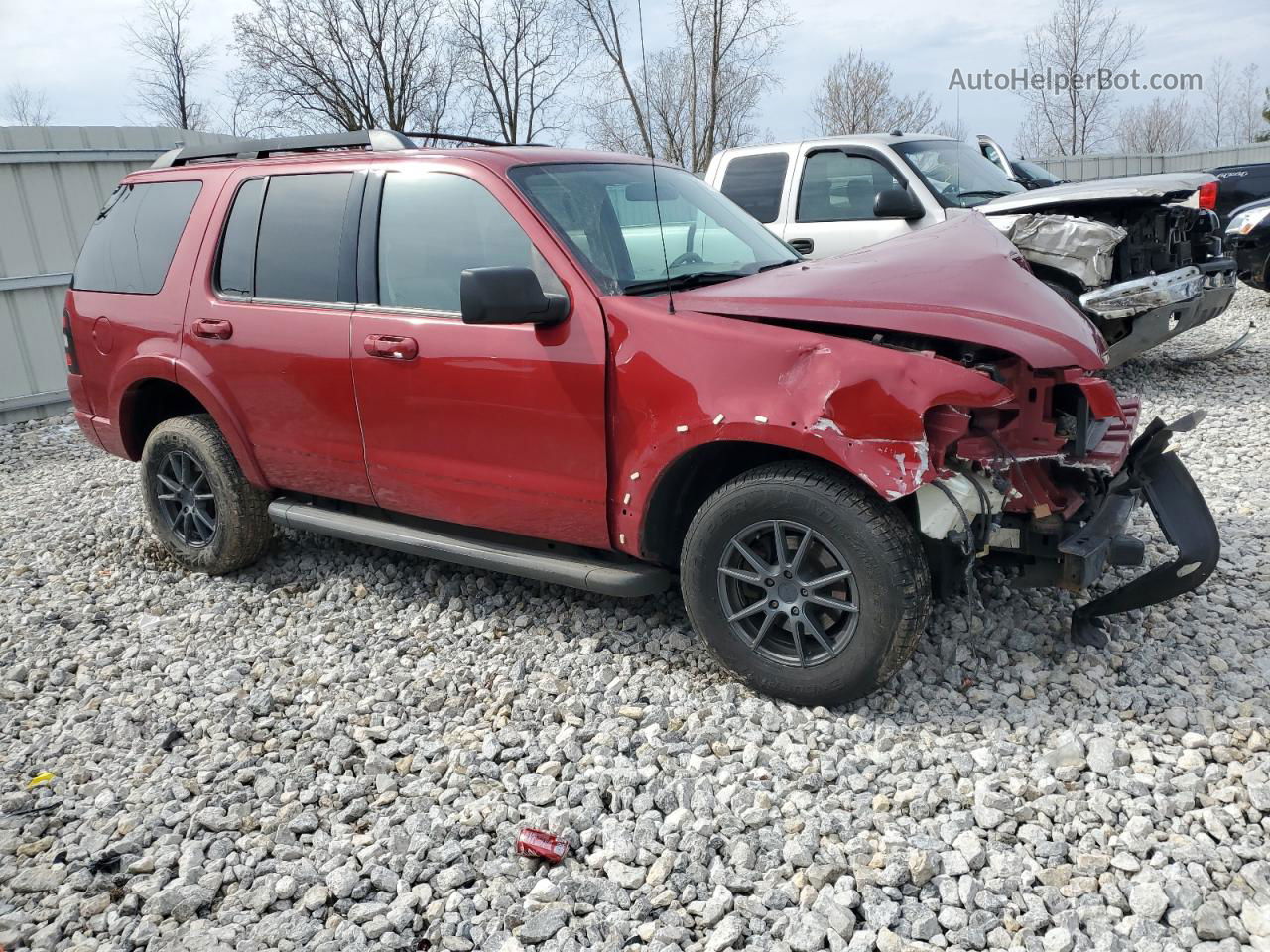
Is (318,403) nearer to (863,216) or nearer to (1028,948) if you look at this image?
(1028,948)

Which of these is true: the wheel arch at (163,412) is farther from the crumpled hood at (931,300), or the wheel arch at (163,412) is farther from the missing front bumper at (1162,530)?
the missing front bumper at (1162,530)

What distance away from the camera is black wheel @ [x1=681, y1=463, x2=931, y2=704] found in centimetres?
316

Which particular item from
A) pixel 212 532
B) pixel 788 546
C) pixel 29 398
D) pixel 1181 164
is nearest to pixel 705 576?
pixel 788 546

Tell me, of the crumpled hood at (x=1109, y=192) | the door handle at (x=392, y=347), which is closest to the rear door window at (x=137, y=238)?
the door handle at (x=392, y=347)

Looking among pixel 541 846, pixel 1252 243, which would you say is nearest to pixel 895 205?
pixel 541 846

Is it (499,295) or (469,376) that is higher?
(499,295)

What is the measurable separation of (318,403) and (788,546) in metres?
2.22

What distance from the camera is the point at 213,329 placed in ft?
15.1

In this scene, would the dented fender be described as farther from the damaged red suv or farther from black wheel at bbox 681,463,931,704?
black wheel at bbox 681,463,931,704

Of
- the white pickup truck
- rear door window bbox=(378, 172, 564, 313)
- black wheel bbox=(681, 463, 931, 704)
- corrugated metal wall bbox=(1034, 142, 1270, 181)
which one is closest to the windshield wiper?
rear door window bbox=(378, 172, 564, 313)

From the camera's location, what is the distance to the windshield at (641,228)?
3.72 metres

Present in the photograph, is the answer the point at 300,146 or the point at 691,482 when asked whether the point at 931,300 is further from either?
the point at 300,146

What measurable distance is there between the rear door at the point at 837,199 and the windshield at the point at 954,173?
0.29 metres

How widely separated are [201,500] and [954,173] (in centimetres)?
636
